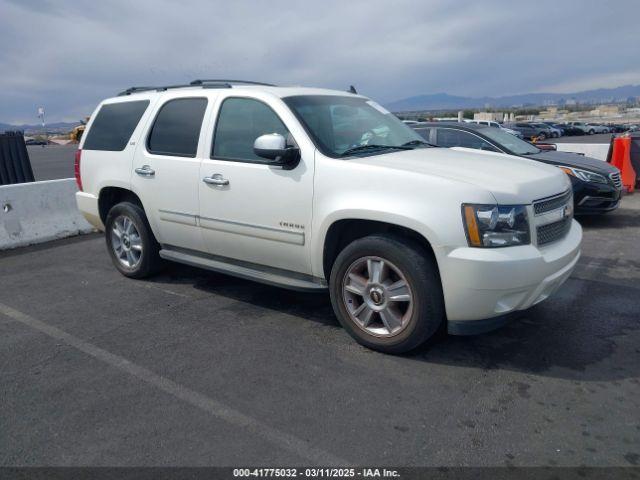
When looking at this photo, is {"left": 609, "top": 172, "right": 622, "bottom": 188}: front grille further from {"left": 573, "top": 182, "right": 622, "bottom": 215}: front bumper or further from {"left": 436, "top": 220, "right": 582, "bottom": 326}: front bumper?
{"left": 436, "top": 220, "right": 582, "bottom": 326}: front bumper

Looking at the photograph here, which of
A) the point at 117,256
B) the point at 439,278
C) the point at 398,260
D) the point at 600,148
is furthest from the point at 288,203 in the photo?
the point at 600,148

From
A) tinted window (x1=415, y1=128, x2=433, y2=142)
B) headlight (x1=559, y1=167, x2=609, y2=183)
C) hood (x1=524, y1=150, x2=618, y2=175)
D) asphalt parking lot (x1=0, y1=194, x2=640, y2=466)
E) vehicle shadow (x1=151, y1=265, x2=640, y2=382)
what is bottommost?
vehicle shadow (x1=151, y1=265, x2=640, y2=382)

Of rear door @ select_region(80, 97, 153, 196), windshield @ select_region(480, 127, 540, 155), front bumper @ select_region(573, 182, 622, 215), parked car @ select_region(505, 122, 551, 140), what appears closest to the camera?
rear door @ select_region(80, 97, 153, 196)

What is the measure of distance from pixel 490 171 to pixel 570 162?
5.19m

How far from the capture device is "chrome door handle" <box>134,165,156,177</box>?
493cm

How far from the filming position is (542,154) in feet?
27.3

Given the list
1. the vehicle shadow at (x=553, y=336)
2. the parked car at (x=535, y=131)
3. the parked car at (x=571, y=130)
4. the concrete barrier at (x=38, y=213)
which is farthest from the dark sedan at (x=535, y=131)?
the vehicle shadow at (x=553, y=336)

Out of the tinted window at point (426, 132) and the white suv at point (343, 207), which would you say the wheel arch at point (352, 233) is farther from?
the tinted window at point (426, 132)

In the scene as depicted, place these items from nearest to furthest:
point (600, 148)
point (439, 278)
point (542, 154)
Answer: point (439, 278), point (542, 154), point (600, 148)

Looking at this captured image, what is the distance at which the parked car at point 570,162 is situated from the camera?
7.73 m

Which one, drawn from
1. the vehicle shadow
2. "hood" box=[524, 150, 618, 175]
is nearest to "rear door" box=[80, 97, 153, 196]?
the vehicle shadow

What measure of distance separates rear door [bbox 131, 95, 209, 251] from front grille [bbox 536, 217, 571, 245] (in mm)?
2806

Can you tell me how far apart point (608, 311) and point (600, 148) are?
9437mm

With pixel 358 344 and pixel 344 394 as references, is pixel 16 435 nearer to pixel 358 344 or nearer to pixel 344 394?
pixel 344 394
